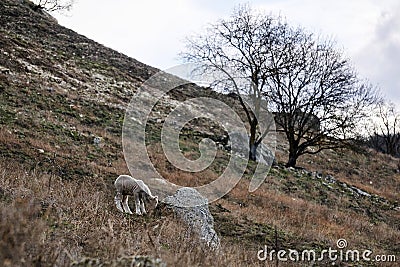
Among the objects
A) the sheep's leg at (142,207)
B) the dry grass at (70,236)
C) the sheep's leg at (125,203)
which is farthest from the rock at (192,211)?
the sheep's leg at (125,203)

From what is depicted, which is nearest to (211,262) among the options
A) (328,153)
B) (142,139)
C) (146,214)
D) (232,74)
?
(146,214)

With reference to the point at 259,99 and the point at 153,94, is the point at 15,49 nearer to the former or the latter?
the point at 153,94

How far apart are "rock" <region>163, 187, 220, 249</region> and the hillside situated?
0.33 m

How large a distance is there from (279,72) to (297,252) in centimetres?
1638

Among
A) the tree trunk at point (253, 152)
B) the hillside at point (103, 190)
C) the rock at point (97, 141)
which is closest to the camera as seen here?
the hillside at point (103, 190)

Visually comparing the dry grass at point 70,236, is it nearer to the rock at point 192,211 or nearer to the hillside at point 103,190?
the hillside at point 103,190

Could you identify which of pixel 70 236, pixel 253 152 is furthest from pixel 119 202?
pixel 253 152

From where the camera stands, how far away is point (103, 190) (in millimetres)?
10172

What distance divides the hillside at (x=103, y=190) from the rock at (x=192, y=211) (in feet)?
1.07

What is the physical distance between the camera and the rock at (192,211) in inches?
329

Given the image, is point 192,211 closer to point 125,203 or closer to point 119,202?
point 125,203

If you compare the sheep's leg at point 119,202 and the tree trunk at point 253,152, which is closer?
the sheep's leg at point 119,202

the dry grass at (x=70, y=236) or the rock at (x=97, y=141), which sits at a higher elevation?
the dry grass at (x=70, y=236)

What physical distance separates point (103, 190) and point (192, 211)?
2412mm
